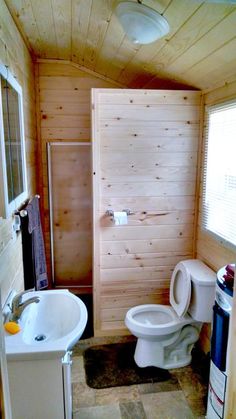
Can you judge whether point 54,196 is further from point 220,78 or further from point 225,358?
point 225,358

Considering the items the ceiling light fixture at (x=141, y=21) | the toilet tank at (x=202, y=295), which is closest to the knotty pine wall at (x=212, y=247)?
the toilet tank at (x=202, y=295)

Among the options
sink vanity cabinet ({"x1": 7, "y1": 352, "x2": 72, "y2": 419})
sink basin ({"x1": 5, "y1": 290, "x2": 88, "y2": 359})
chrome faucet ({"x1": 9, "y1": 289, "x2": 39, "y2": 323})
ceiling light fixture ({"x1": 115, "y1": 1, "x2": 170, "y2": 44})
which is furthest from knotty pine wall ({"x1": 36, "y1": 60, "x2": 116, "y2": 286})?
sink vanity cabinet ({"x1": 7, "y1": 352, "x2": 72, "y2": 419})

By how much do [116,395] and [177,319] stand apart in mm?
699

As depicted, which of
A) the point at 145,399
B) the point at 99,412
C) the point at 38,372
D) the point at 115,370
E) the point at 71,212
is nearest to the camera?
the point at 38,372

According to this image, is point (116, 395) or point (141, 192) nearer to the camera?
point (116, 395)

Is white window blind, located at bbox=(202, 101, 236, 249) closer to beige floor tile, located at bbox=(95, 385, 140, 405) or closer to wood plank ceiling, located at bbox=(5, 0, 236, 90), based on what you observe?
wood plank ceiling, located at bbox=(5, 0, 236, 90)

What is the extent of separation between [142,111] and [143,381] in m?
2.11

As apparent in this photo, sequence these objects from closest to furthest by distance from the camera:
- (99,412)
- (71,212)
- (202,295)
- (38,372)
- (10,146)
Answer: (38,372), (10,146), (99,412), (202,295), (71,212)

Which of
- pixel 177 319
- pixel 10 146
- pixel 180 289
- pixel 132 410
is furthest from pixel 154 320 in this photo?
pixel 10 146

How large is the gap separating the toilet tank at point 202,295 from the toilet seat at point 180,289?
0.15ft

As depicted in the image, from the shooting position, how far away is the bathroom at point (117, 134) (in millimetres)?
1987

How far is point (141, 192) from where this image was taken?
264 cm

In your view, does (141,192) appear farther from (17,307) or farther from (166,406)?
(166,406)

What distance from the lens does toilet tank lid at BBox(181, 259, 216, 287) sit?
7.41 feet
